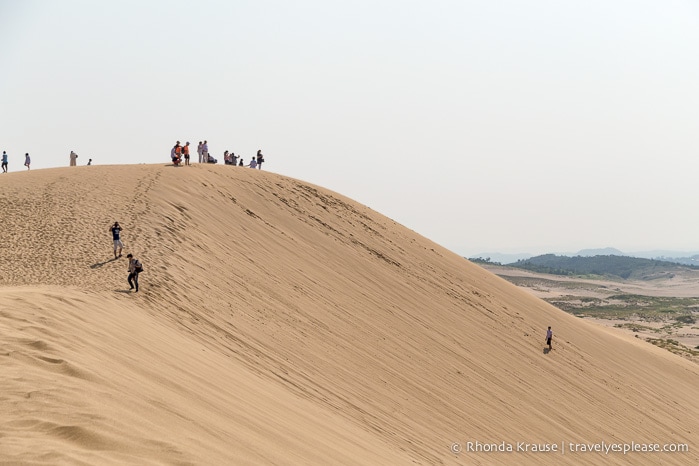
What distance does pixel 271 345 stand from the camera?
44.8ft

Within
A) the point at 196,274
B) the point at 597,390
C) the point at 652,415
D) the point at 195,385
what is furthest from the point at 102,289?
the point at 652,415

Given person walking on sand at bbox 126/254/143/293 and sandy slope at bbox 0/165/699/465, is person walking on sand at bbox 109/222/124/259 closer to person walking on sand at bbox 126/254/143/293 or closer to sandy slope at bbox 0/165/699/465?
sandy slope at bbox 0/165/699/465

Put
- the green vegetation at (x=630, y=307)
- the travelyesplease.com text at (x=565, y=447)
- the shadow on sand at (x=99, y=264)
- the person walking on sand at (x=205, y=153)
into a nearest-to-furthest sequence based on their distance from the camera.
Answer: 1. the travelyesplease.com text at (x=565, y=447)
2. the shadow on sand at (x=99, y=264)
3. the person walking on sand at (x=205, y=153)
4. the green vegetation at (x=630, y=307)

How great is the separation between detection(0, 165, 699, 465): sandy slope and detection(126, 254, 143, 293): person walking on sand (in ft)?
0.74

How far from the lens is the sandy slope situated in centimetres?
736

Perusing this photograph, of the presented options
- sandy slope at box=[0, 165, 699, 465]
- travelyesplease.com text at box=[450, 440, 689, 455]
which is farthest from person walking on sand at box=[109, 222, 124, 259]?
travelyesplease.com text at box=[450, 440, 689, 455]

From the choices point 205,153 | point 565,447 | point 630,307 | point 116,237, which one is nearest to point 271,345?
point 116,237

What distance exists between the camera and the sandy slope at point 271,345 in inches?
290

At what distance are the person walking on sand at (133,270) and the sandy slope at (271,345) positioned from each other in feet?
0.74

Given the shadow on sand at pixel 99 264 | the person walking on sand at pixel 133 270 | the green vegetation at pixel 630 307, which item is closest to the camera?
the person walking on sand at pixel 133 270

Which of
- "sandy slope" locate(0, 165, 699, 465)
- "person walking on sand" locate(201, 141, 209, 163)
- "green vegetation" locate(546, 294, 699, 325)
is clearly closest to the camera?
"sandy slope" locate(0, 165, 699, 465)

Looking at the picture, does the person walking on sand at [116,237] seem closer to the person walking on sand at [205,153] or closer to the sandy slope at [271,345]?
the sandy slope at [271,345]

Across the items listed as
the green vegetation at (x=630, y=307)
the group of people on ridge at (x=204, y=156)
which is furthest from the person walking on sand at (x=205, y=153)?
the green vegetation at (x=630, y=307)

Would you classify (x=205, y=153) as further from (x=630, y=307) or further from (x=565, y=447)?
(x=630, y=307)
